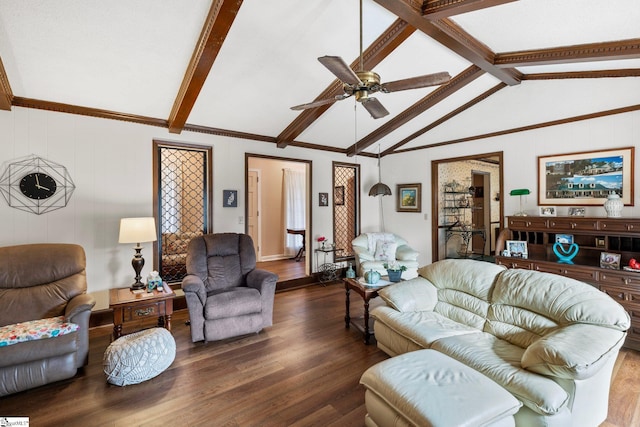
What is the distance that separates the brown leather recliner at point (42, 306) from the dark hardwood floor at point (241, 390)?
160 millimetres

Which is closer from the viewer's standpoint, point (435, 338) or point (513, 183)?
point (435, 338)

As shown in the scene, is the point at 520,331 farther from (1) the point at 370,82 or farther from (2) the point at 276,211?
(2) the point at 276,211

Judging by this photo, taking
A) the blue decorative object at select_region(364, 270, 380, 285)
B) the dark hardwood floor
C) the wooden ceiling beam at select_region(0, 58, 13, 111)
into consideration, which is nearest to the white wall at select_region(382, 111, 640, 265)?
the dark hardwood floor

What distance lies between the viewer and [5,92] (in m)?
2.94

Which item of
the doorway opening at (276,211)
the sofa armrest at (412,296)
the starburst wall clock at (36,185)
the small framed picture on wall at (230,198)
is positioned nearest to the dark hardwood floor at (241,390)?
the sofa armrest at (412,296)

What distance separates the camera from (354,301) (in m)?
4.64

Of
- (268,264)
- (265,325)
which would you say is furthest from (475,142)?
(268,264)

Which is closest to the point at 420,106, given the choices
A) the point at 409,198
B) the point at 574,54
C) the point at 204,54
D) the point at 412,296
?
the point at 574,54

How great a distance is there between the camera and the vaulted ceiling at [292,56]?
2496 mm

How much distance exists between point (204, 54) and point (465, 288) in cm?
334

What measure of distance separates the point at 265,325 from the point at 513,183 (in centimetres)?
427

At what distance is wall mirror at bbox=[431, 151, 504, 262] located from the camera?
19.0ft

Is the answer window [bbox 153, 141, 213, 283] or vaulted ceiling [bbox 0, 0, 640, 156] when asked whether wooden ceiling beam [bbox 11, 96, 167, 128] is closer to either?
vaulted ceiling [bbox 0, 0, 640, 156]

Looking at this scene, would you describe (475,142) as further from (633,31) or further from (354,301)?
(354,301)
